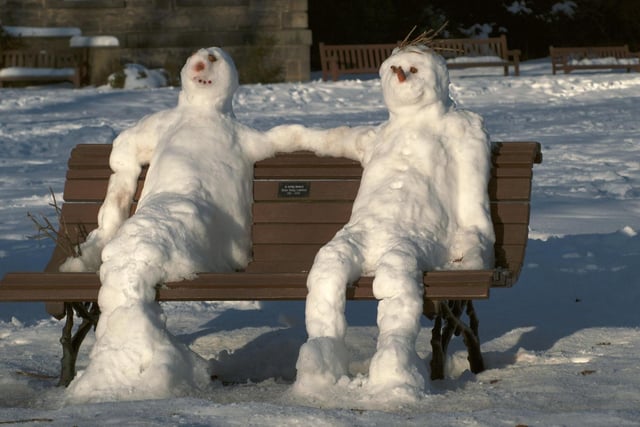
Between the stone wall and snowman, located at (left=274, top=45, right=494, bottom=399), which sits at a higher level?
the stone wall

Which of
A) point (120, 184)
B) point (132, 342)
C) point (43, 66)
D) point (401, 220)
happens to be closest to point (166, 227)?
point (132, 342)

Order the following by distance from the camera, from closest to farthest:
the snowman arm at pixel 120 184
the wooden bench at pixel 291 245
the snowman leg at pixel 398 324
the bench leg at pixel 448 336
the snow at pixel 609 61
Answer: the snowman leg at pixel 398 324 → the wooden bench at pixel 291 245 → the bench leg at pixel 448 336 → the snowman arm at pixel 120 184 → the snow at pixel 609 61

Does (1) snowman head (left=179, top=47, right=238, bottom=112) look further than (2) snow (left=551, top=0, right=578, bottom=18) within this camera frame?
No

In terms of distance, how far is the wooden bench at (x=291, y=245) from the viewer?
515 centimetres

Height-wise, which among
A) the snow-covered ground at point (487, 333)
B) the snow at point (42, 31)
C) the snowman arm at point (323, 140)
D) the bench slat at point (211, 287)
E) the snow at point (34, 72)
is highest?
the snow at point (42, 31)

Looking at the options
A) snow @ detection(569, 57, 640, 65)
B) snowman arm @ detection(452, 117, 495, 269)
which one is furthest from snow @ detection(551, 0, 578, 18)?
snowman arm @ detection(452, 117, 495, 269)

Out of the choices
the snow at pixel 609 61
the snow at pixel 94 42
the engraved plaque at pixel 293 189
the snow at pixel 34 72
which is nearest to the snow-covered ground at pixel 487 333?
the engraved plaque at pixel 293 189

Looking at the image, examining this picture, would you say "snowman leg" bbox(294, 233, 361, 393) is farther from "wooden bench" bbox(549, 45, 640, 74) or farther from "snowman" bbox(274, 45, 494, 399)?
"wooden bench" bbox(549, 45, 640, 74)

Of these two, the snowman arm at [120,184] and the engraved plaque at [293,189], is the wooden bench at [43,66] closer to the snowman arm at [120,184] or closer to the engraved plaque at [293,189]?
the snowman arm at [120,184]

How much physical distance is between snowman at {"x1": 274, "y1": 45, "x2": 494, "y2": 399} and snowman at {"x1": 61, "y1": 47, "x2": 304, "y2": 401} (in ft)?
1.03

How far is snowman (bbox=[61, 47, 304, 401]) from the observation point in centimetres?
501

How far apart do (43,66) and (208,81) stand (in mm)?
16218

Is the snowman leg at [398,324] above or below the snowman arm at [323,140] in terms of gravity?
below

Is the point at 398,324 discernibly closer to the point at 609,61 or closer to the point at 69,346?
the point at 69,346
